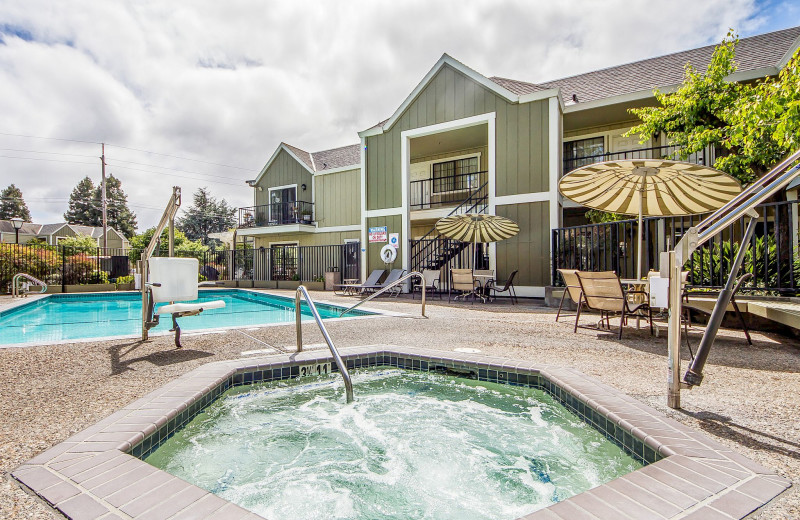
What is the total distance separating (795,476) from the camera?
63.1 inches

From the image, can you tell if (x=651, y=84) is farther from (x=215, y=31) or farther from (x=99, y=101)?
(x=99, y=101)

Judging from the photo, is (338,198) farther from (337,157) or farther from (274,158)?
(274,158)

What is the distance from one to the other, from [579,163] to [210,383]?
13474 mm

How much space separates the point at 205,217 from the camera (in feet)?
155

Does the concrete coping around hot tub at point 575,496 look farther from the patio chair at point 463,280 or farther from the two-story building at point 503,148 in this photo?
the two-story building at point 503,148

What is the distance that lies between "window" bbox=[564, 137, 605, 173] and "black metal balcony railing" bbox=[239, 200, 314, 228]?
11.5m

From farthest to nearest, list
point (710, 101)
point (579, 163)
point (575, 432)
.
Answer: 1. point (579, 163)
2. point (710, 101)
3. point (575, 432)

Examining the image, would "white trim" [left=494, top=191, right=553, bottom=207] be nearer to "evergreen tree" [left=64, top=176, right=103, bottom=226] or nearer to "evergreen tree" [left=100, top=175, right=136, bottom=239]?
"evergreen tree" [left=100, top=175, right=136, bottom=239]

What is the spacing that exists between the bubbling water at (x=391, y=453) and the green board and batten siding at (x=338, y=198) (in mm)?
14404

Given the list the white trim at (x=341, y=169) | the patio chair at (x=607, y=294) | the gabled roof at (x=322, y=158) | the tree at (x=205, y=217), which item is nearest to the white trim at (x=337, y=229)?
the white trim at (x=341, y=169)

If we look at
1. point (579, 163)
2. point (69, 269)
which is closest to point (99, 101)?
point (69, 269)

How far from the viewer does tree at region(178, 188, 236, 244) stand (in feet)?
153

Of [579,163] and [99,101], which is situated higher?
[99,101]

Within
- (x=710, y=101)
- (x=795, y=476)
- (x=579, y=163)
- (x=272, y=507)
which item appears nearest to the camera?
(x=795, y=476)
